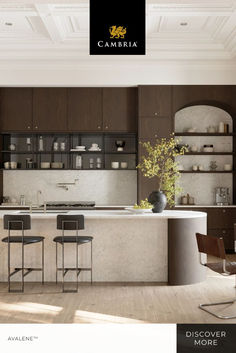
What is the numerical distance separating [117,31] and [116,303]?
284cm

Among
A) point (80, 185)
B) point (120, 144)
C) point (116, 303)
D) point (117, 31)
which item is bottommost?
point (116, 303)

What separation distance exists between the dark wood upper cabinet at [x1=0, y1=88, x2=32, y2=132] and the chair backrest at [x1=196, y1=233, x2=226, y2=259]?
181 inches

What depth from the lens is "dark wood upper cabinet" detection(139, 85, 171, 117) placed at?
7.88m

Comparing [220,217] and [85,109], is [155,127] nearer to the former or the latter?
[85,109]

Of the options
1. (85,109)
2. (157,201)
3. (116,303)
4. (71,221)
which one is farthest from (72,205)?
(116,303)

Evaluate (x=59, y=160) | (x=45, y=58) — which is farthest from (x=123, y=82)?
(x=59, y=160)

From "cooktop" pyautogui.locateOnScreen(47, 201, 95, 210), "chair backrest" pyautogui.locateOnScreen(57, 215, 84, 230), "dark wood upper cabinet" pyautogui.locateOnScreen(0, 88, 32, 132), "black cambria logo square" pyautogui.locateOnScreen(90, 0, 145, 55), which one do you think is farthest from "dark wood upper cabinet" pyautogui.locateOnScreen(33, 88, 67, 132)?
"black cambria logo square" pyautogui.locateOnScreen(90, 0, 145, 55)

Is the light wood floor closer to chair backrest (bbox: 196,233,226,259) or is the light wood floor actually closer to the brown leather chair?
the brown leather chair

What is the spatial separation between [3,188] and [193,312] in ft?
16.9

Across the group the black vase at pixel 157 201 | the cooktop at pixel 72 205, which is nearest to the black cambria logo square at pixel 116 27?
the black vase at pixel 157 201

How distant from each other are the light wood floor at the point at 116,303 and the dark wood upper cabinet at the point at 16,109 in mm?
3404

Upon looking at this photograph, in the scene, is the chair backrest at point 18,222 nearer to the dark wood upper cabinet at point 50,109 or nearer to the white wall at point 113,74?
the dark wood upper cabinet at point 50,109

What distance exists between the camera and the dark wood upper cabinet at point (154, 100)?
25.8 ft

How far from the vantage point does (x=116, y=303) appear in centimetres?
470
